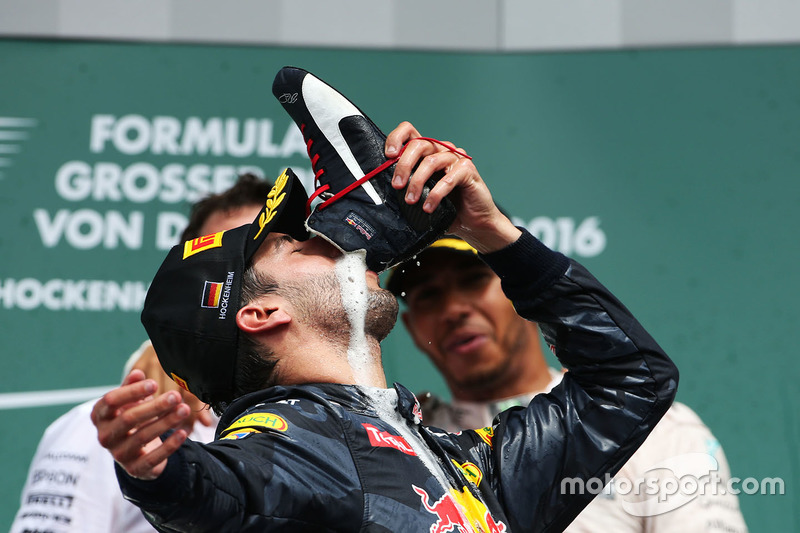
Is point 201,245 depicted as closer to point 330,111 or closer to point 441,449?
point 330,111

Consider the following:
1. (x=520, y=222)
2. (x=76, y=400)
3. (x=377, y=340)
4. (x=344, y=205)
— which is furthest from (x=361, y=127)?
(x=76, y=400)

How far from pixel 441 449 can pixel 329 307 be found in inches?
10.0

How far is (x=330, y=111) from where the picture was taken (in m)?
1.40

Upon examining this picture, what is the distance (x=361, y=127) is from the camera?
1.38 metres

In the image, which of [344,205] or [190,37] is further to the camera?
[190,37]

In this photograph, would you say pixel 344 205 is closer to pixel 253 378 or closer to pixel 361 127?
pixel 361 127

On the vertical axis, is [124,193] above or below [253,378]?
above

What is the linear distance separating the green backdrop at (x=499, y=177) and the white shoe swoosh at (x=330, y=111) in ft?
4.06

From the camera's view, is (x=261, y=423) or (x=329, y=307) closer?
(x=261, y=423)

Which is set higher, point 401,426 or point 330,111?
point 330,111

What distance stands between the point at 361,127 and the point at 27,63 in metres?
1.64

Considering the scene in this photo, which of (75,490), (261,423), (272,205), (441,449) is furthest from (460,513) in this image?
(75,490)

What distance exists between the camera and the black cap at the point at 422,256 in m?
2.10

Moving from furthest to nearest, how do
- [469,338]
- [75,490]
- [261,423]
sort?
1. [469,338]
2. [75,490]
3. [261,423]
